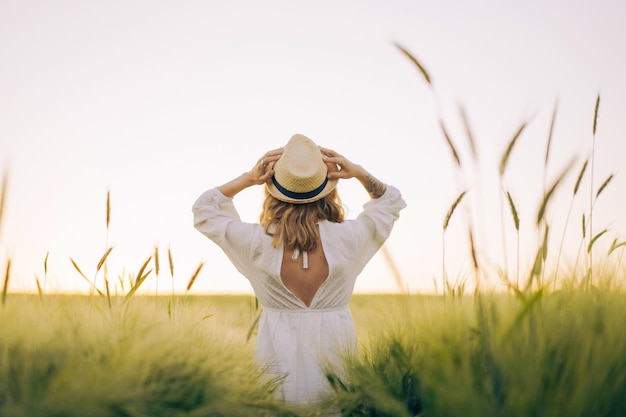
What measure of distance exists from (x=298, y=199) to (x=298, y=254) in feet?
0.97

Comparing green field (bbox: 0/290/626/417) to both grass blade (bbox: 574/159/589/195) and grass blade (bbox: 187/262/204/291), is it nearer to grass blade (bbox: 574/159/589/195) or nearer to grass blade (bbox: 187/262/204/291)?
grass blade (bbox: 574/159/589/195)

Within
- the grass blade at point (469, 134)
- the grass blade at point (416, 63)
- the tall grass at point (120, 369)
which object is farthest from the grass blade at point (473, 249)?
the tall grass at point (120, 369)

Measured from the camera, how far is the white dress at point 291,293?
317 centimetres

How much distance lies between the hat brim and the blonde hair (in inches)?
1.8

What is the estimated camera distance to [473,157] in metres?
2.19

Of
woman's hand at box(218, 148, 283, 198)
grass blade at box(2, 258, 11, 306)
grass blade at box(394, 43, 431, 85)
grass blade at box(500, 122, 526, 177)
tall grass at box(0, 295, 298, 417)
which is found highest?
grass blade at box(394, 43, 431, 85)

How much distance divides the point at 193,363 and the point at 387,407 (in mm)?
625

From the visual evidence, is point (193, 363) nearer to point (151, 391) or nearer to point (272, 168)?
point (151, 391)

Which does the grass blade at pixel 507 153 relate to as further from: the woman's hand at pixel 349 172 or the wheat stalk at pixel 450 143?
the woman's hand at pixel 349 172

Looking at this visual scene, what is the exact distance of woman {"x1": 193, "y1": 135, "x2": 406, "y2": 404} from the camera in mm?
3172

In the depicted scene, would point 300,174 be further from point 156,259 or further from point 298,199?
point 156,259

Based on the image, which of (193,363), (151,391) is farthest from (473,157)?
(151,391)

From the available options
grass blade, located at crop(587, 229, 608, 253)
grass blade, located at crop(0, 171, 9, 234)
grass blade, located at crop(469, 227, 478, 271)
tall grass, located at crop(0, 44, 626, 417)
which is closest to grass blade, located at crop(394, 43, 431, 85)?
tall grass, located at crop(0, 44, 626, 417)

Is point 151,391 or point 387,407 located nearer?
point 151,391
